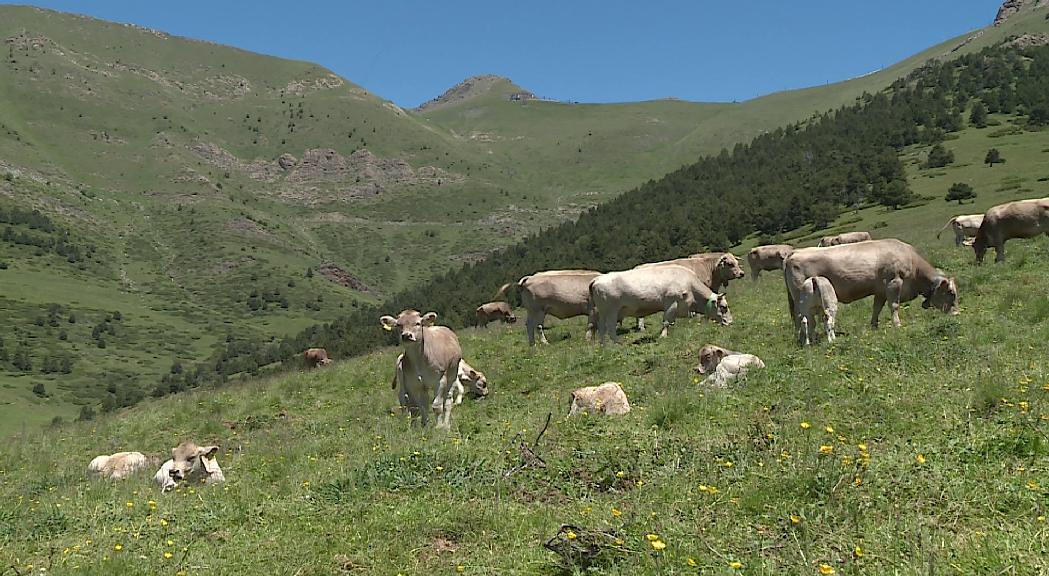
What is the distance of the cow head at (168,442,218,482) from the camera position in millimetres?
13953

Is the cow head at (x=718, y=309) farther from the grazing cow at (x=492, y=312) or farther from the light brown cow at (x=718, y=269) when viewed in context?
the grazing cow at (x=492, y=312)

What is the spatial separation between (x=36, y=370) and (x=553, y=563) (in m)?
119

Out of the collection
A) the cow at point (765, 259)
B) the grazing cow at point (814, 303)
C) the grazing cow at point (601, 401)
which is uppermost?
the grazing cow at point (814, 303)

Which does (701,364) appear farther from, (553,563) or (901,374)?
(553,563)

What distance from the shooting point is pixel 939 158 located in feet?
282

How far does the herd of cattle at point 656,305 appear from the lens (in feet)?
47.0

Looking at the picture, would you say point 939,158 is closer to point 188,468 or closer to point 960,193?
point 960,193

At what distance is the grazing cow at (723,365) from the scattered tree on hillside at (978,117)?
10982 centimetres

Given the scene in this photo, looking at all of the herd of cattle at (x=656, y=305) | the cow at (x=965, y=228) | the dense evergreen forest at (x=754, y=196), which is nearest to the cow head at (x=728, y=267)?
the herd of cattle at (x=656, y=305)

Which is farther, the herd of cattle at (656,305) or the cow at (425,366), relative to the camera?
the cow at (425,366)

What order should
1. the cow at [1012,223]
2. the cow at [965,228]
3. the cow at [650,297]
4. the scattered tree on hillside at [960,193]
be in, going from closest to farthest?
the cow at [650,297]
the cow at [1012,223]
the cow at [965,228]
the scattered tree on hillside at [960,193]

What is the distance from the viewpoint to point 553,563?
6387 mm

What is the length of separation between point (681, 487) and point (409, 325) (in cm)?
781

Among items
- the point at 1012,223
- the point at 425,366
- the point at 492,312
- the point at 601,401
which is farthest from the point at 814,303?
the point at 492,312
